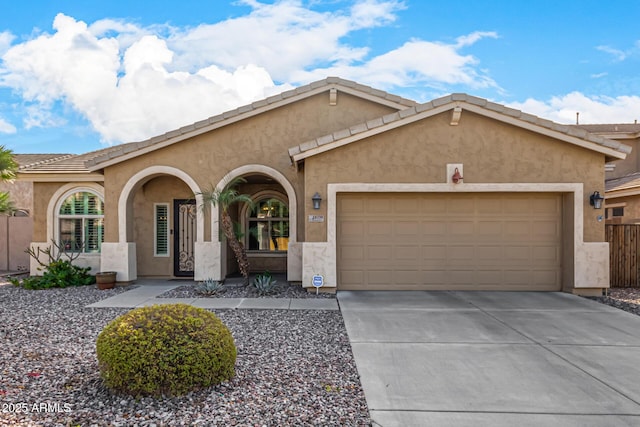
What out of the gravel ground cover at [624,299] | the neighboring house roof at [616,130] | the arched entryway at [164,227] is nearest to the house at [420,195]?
the gravel ground cover at [624,299]

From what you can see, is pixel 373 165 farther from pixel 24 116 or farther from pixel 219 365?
pixel 24 116

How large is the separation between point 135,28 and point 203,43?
102 inches

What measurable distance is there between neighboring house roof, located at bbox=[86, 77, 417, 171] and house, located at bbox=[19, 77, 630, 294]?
0.04 meters

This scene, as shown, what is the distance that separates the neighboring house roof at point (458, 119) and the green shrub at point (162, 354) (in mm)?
5878

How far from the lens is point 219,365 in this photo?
4.06 m

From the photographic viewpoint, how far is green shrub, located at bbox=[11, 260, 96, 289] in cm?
1041

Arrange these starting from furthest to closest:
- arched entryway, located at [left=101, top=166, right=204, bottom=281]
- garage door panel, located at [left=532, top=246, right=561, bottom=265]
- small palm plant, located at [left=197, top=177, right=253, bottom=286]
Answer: arched entryway, located at [left=101, top=166, right=204, bottom=281]
small palm plant, located at [left=197, top=177, right=253, bottom=286]
garage door panel, located at [left=532, top=246, right=561, bottom=265]

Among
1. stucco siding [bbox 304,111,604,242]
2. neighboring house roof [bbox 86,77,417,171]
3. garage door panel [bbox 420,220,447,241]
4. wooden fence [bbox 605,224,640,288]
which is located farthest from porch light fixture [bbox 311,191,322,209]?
wooden fence [bbox 605,224,640,288]

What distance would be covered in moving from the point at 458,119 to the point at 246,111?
554 cm

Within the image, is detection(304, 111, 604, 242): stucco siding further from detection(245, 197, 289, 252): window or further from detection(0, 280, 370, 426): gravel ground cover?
detection(245, 197, 289, 252): window

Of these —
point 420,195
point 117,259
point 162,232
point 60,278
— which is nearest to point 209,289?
point 117,259

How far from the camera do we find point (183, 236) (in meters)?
12.2

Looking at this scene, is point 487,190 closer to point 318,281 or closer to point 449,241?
point 449,241

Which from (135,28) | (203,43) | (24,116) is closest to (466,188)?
(203,43)
